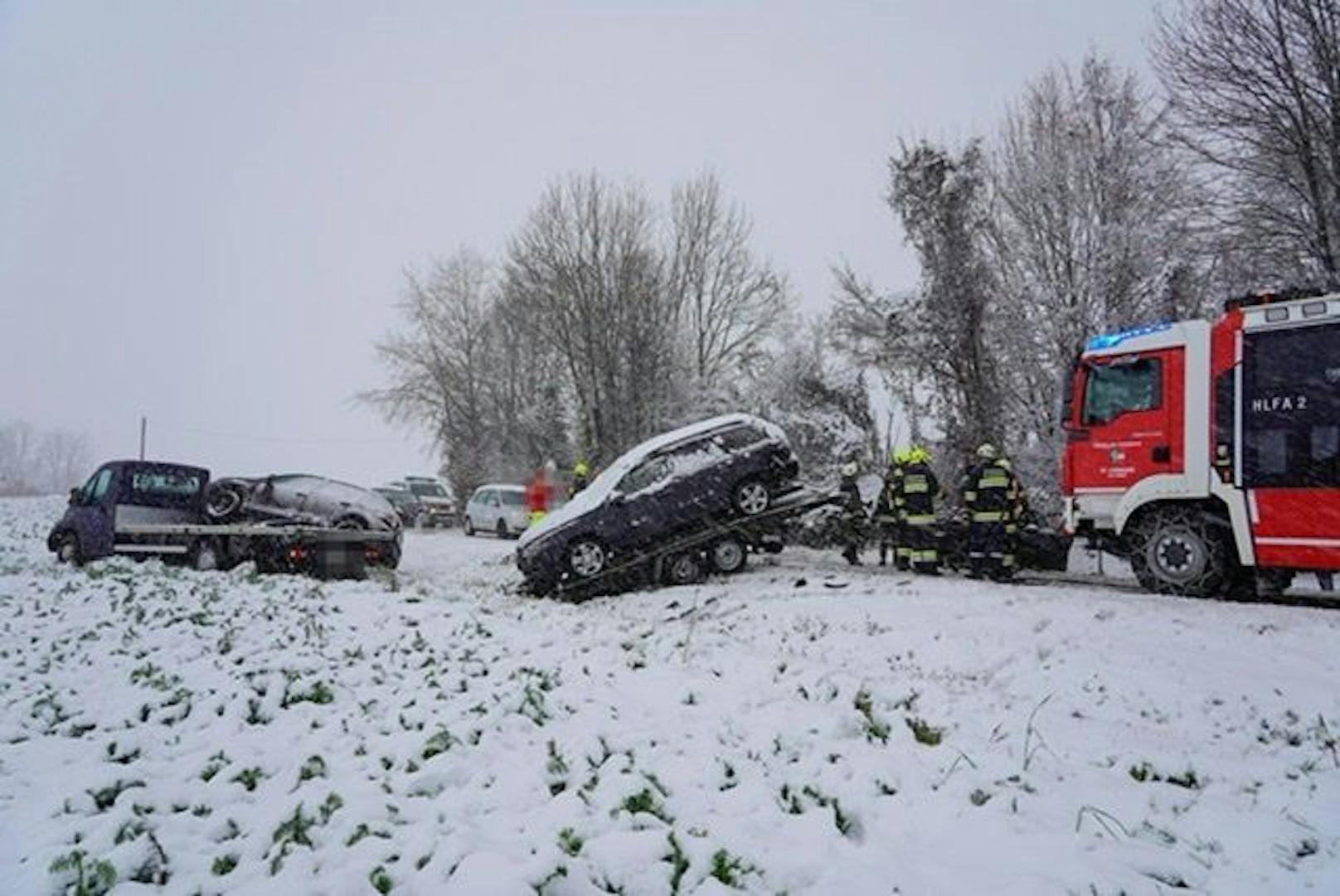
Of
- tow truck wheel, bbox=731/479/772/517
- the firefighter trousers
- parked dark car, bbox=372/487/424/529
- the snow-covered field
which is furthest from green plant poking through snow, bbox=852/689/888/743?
parked dark car, bbox=372/487/424/529

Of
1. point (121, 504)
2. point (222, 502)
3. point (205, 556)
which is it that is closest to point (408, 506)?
point (222, 502)

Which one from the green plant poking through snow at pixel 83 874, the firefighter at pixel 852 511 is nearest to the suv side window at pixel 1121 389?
the firefighter at pixel 852 511

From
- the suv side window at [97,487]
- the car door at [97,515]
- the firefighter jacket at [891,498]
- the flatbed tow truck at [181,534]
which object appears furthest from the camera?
the suv side window at [97,487]

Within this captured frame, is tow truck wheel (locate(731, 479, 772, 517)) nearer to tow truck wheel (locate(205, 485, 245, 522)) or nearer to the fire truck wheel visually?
the fire truck wheel

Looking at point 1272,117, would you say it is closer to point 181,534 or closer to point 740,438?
point 740,438

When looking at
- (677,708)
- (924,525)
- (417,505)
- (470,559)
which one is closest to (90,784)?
(677,708)

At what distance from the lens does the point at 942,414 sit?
20938 millimetres

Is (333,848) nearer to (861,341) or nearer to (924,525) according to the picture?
(924,525)

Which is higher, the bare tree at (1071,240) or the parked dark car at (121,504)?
the bare tree at (1071,240)

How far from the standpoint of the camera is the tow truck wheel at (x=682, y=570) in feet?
41.1

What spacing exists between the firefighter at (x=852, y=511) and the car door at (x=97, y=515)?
13517 millimetres

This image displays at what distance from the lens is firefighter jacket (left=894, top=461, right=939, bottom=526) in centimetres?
1173

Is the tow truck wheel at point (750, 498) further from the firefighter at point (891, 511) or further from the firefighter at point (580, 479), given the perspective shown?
the firefighter at point (580, 479)

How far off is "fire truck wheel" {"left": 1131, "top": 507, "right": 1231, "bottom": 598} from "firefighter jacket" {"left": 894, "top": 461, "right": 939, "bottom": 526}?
2768 millimetres
